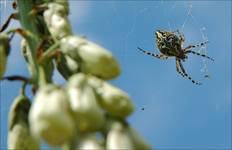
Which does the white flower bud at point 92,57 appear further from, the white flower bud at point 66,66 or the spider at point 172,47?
the spider at point 172,47

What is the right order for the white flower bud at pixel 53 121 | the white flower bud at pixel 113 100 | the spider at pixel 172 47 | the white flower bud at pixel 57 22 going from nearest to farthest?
the white flower bud at pixel 53 121 < the white flower bud at pixel 113 100 < the white flower bud at pixel 57 22 < the spider at pixel 172 47

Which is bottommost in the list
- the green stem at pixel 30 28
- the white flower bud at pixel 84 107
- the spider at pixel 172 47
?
the white flower bud at pixel 84 107

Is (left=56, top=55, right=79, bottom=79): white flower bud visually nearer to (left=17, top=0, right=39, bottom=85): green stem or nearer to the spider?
(left=17, top=0, right=39, bottom=85): green stem

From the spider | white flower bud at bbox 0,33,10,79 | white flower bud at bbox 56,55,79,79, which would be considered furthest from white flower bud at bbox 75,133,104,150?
the spider

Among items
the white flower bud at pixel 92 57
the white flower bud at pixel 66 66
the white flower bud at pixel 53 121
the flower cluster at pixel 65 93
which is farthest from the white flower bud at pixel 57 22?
the white flower bud at pixel 53 121

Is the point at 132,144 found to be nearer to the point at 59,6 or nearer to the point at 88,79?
the point at 88,79

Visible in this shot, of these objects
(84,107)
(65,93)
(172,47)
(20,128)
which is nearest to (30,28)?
(20,128)

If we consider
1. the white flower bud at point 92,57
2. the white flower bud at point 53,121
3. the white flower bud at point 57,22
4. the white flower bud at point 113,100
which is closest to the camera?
the white flower bud at point 53,121
